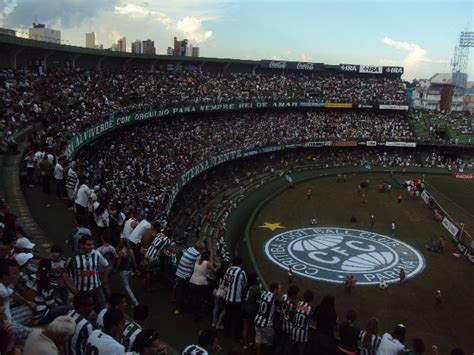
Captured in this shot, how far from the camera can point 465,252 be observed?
37.8 meters

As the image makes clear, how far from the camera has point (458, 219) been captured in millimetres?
47250

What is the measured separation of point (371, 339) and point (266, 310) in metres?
2.20

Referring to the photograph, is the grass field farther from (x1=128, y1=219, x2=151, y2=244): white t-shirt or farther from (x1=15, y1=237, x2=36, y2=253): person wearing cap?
(x1=15, y1=237, x2=36, y2=253): person wearing cap

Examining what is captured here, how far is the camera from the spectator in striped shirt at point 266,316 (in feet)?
33.0

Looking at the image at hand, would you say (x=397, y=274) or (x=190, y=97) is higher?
(x=190, y=97)

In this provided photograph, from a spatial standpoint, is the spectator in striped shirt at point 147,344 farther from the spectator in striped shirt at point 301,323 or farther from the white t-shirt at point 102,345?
the spectator in striped shirt at point 301,323

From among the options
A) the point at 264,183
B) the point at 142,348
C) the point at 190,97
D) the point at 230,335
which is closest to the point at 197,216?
the point at 264,183

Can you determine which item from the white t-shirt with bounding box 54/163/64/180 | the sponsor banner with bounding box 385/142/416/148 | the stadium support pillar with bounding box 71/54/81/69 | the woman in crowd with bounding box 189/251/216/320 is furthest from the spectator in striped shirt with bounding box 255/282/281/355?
the sponsor banner with bounding box 385/142/416/148

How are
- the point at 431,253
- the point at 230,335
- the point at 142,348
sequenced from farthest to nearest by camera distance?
the point at 431,253
the point at 230,335
the point at 142,348

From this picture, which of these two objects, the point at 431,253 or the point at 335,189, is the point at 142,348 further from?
the point at 335,189

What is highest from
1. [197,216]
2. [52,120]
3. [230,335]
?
[52,120]

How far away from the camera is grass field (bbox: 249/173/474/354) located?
2644cm

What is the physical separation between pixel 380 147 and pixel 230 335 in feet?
236

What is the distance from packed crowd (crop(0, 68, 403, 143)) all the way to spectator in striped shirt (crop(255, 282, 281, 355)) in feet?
63.0
